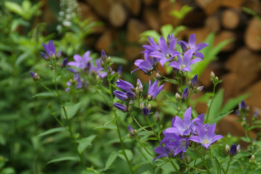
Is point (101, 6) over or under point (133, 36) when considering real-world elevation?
over

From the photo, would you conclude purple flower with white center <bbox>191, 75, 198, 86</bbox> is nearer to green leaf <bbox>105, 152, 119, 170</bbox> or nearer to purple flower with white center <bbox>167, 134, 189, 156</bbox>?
purple flower with white center <bbox>167, 134, 189, 156</bbox>

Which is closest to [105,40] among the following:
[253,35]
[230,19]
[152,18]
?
[152,18]

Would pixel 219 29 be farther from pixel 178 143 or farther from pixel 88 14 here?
pixel 178 143

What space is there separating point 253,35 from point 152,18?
2.30ft

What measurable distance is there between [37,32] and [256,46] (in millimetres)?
1226

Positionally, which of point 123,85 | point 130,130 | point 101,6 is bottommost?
point 130,130

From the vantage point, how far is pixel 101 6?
235cm

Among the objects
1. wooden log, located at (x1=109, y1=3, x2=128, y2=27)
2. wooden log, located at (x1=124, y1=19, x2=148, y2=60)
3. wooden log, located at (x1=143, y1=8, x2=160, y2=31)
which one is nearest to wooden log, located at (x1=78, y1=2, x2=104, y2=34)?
wooden log, located at (x1=109, y1=3, x2=128, y2=27)

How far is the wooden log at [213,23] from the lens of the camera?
1823 mm

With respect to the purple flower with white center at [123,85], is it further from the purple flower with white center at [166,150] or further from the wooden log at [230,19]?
the wooden log at [230,19]

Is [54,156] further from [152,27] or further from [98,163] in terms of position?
[152,27]

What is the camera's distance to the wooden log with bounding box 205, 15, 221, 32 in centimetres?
182

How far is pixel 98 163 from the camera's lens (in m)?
1.32

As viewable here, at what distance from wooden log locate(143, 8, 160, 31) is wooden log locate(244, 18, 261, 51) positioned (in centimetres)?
61
